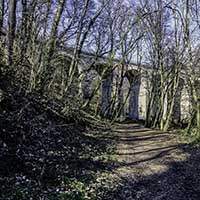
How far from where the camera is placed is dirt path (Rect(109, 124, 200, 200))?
8086 mm

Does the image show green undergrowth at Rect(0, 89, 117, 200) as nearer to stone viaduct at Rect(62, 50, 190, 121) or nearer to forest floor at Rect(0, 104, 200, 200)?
forest floor at Rect(0, 104, 200, 200)

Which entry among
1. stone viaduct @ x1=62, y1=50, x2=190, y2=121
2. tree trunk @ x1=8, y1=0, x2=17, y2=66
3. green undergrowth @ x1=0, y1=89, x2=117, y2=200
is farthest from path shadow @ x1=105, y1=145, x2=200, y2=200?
stone viaduct @ x1=62, y1=50, x2=190, y2=121

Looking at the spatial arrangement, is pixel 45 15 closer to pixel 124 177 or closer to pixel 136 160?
pixel 136 160

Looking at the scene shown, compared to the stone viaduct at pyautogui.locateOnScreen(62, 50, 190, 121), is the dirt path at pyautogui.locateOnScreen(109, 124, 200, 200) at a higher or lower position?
lower

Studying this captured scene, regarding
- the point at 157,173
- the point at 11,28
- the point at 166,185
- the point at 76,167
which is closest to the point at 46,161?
the point at 76,167

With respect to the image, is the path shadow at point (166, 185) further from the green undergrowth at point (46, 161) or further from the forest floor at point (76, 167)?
the green undergrowth at point (46, 161)

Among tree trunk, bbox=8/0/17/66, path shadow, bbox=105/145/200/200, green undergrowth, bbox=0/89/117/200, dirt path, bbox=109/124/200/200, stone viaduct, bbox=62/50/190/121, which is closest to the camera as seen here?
green undergrowth, bbox=0/89/117/200

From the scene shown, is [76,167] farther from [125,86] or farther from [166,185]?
[125,86]

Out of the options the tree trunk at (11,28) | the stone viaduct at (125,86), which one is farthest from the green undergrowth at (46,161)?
the stone viaduct at (125,86)

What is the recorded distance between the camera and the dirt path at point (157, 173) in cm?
809

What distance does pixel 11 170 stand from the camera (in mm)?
6754

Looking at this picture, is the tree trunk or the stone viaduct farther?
the stone viaduct

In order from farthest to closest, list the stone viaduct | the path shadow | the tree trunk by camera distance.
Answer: the stone viaduct < the tree trunk < the path shadow

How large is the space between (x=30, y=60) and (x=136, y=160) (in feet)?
14.9
